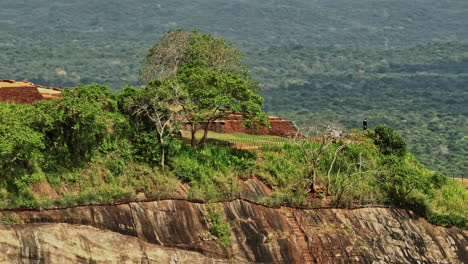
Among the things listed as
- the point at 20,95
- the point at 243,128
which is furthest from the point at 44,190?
the point at 243,128

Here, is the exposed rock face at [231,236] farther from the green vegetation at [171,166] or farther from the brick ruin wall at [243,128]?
the brick ruin wall at [243,128]

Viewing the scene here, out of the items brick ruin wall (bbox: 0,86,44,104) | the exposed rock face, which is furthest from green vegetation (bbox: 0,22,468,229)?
brick ruin wall (bbox: 0,86,44,104)

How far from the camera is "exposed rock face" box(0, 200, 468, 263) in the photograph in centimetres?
3656

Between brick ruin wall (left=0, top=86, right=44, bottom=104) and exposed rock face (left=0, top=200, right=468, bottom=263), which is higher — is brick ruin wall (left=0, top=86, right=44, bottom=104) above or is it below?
above

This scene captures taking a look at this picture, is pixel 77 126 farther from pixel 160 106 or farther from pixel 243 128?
pixel 243 128

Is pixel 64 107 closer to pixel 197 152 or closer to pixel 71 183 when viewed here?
pixel 71 183

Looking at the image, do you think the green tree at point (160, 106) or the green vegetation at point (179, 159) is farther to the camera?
the green tree at point (160, 106)

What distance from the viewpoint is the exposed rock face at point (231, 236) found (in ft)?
120

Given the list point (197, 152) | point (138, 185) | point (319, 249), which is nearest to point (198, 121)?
point (197, 152)

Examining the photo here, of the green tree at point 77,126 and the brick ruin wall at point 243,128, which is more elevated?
the green tree at point 77,126

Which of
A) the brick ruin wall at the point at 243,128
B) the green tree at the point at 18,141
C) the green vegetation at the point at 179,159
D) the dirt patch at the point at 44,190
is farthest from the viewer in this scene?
the brick ruin wall at the point at 243,128

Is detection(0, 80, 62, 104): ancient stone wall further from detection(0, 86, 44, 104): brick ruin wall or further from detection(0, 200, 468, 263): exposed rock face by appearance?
detection(0, 200, 468, 263): exposed rock face

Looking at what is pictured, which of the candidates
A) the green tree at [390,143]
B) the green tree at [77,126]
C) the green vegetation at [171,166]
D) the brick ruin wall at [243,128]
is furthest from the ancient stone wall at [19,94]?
the green tree at [390,143]

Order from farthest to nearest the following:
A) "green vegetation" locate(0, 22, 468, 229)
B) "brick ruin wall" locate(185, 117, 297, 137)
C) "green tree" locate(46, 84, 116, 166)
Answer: "brick ruin wall" locate(185, 117, 297, 137) → "green tree" locate(46, 84, 116, 166) → "green vegetation" locate(0, 22, 468, 229)
